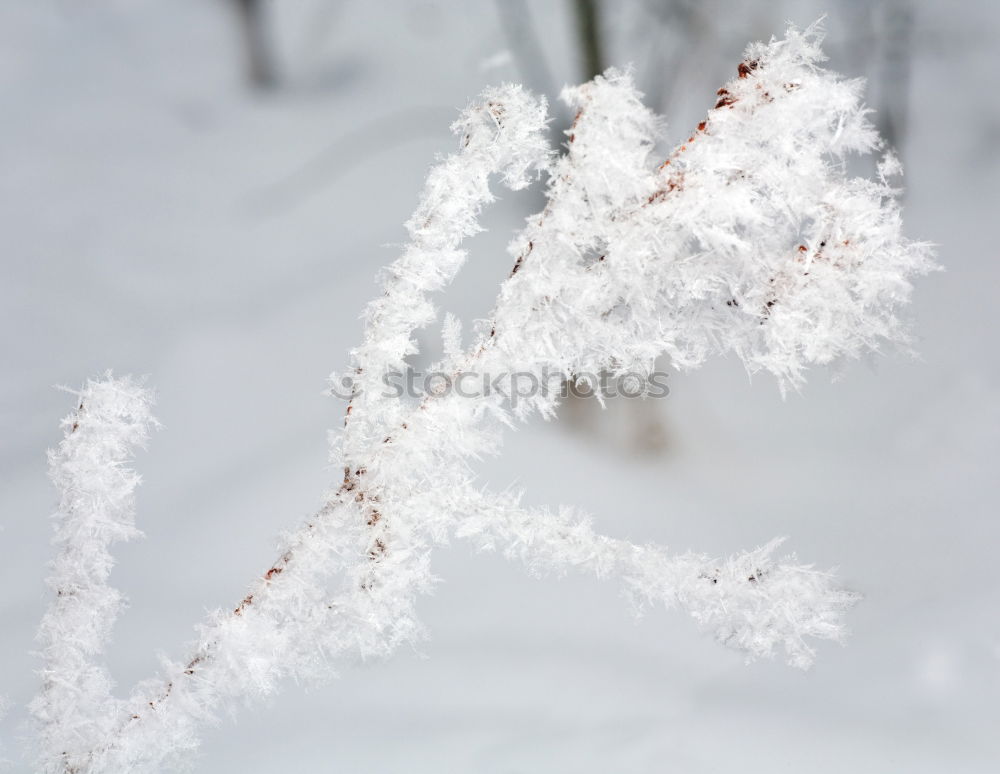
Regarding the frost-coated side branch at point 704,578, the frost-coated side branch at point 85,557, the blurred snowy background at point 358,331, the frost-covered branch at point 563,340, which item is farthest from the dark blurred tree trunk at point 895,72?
the frost-coated side branch at point 85,557

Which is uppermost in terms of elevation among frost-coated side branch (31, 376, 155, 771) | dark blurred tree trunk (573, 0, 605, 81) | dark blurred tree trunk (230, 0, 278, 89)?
dark blurred tree trunk (573, 0, 605, 81)

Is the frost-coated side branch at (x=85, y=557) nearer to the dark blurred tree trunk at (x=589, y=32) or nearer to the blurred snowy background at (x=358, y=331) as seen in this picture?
the blurred snowy background at (x=358, y=331)

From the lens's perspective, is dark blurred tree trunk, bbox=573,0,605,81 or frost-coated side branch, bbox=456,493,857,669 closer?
frost-coated side branch, bbox=456,493,857,669

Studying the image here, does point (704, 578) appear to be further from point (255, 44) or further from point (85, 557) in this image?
point (255, 44)

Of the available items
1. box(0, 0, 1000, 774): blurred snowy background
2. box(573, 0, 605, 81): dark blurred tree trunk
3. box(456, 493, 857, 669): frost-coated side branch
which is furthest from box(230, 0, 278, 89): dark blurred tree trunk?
box(456, 493, 857, 669): frost-coated side branch

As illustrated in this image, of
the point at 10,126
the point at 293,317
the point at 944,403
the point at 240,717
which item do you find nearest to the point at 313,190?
the point at 293,317

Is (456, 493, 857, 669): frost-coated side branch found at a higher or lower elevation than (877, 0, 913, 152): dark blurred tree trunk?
lower

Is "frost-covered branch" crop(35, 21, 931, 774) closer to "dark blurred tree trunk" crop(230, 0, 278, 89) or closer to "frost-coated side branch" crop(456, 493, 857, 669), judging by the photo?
"frost-coated side branch" crop(456, 493, 857, 669)

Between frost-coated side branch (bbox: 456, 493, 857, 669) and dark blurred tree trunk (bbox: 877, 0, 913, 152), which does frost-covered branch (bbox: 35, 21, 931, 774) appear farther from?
dark blurred tree trunk (bbox: 877, 0, 913, 152)

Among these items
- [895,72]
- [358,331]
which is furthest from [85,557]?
[895,72]

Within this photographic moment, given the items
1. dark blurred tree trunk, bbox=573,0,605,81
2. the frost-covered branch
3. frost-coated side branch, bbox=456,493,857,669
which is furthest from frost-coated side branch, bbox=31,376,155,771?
dark blurred tree trunk, bbox=573,0,605,81
